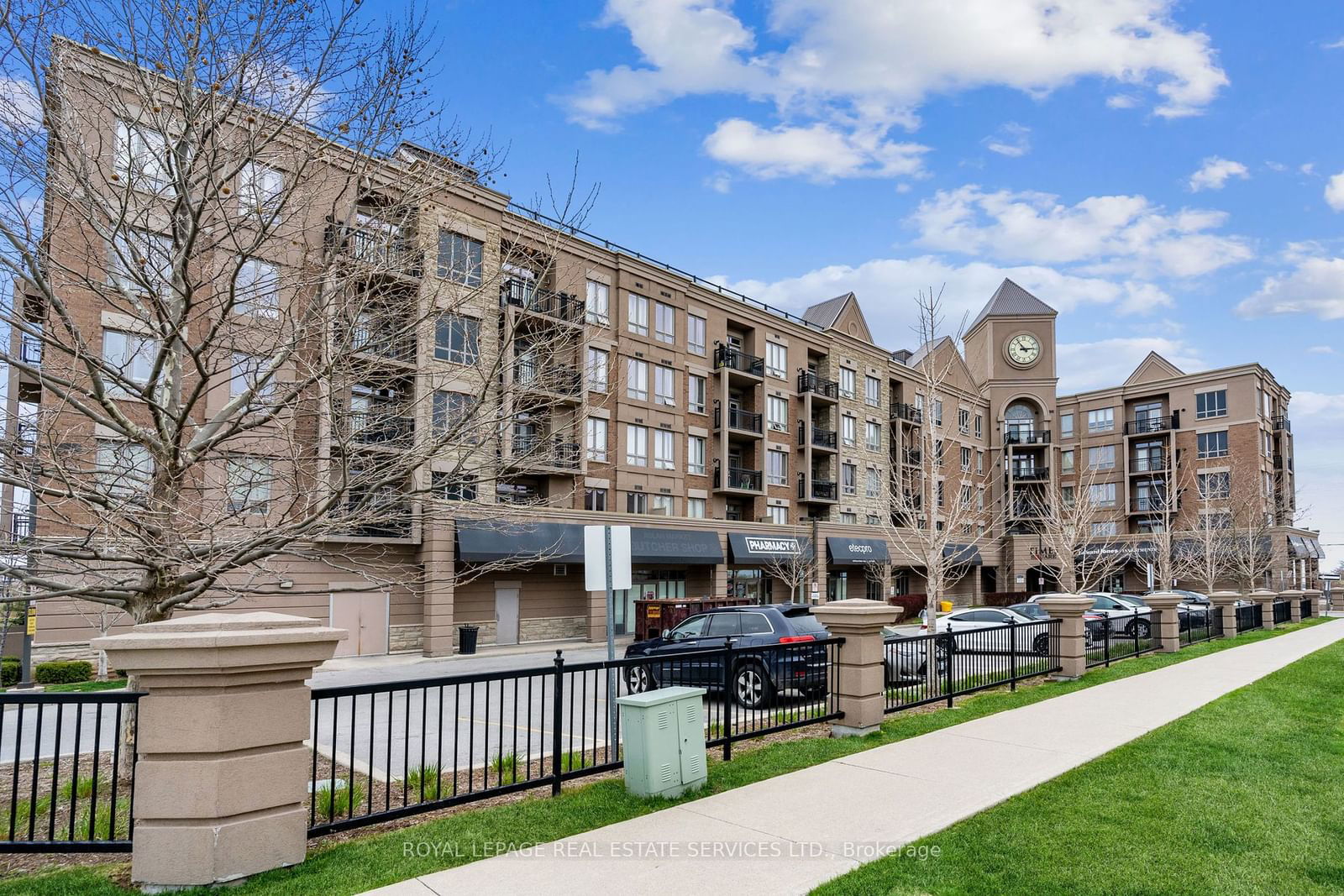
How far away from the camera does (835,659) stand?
10.5 meters

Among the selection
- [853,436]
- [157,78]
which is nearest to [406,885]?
[157,78]

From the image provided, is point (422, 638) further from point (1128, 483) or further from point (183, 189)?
point (1128, 483)

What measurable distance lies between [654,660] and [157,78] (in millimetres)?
7627

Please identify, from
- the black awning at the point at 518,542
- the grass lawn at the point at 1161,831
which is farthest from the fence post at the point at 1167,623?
the black awning at the point at 518,542

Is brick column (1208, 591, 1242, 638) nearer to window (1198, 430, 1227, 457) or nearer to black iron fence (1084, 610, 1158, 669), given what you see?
black iron fence (1084, 610, 1158, 669)

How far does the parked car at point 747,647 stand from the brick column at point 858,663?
0.96 feet

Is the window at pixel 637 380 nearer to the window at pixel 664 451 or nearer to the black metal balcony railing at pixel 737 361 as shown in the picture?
the window at pixel 664 451

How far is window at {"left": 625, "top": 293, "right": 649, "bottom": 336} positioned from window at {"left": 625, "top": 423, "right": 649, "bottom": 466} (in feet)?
13.5

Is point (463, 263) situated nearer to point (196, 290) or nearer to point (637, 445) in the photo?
point (196, 290)

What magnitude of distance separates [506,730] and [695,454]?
26.3 metres

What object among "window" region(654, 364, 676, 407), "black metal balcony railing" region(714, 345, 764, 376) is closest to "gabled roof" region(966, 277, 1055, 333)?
"black metal balcony railing" region(714, 345, 764, 376)

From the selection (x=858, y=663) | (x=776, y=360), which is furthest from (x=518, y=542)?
(x=776, y=360)

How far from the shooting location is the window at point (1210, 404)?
56.2m

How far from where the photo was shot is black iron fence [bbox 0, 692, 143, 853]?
→ 221 inches
